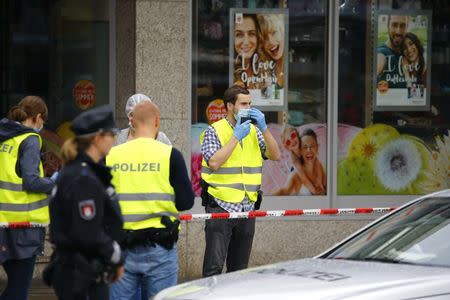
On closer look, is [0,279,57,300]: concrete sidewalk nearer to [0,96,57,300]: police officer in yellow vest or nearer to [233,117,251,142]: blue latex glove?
[0,96,57,300]: police officer in yellow vest

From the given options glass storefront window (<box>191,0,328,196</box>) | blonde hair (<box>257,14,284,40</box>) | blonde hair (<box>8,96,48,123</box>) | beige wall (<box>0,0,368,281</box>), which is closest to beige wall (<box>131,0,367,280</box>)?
beige wall (<box>0,0,368,281</box>)

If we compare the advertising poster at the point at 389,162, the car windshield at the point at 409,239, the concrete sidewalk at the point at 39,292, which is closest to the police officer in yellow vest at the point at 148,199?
the car windshield at the point at 409,239

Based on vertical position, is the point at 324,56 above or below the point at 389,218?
above

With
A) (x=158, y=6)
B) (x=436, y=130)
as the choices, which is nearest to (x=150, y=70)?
(x=158, y=6)

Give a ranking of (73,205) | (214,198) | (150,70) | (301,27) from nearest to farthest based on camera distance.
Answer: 1. (73,205)
2. (214,198)
3. (150,70)
4. (301,27)

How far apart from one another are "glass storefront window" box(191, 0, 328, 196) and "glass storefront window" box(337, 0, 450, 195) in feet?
0.82

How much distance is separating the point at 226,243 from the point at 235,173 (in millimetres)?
577

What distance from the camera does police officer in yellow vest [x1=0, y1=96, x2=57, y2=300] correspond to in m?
7.99

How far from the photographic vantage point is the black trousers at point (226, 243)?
343 inches

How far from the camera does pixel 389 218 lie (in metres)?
7.10

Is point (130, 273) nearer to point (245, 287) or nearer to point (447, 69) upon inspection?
point (245, 287)

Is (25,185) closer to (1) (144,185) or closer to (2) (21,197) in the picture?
(2) (21,197)

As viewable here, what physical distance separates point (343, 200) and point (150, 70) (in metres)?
2.63

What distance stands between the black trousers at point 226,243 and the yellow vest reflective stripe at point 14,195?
1.40 metres
